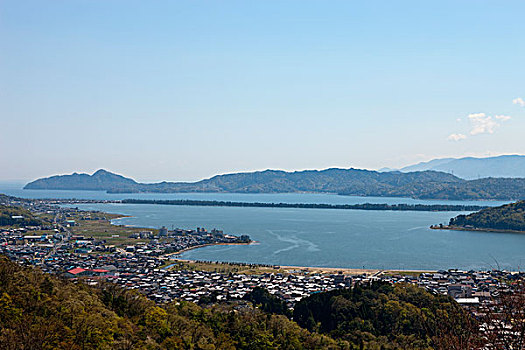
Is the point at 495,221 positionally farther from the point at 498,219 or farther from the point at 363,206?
the point at 363,206

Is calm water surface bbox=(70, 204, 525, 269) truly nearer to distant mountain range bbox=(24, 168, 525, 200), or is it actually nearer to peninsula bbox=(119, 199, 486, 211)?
peninsula bbox=(119, 199, 486, 211)

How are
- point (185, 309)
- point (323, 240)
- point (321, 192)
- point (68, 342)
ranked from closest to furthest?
point (68, 342), point (185, 309), point (323, 240), point (321, 192)

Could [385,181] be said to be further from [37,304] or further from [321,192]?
[37,304]

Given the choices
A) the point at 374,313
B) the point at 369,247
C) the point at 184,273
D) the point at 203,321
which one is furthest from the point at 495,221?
the point at 203,321

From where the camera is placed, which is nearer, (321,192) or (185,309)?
(185,309)

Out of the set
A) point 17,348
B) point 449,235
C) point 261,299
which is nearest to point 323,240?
point 449,235

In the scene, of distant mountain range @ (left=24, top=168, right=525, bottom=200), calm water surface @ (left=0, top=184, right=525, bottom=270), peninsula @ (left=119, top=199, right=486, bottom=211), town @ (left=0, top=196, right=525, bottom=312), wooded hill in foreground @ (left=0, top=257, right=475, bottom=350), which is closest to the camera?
wooded hill in foreground @ (left=0, top=257, right=475, bottom=350)

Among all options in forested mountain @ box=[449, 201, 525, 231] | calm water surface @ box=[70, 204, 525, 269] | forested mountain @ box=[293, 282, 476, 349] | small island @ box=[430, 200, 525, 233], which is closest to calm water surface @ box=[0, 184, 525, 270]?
calm water surface @ box=[70, 204, 525, 269]
